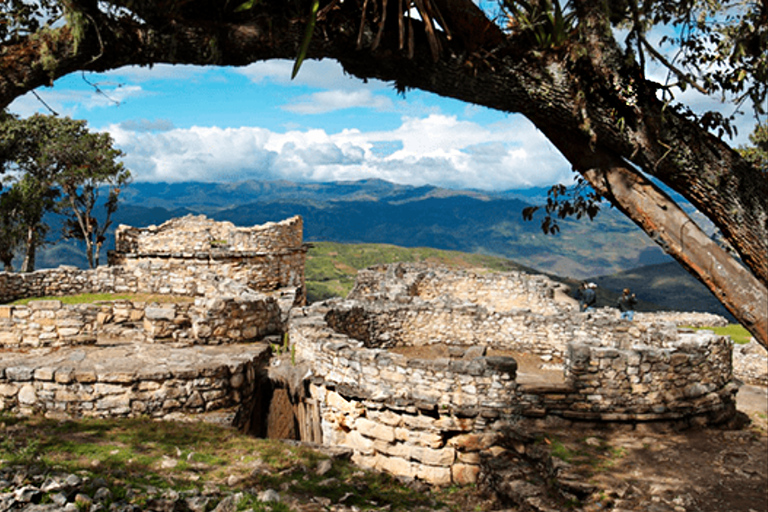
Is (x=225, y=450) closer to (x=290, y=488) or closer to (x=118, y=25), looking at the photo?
(x=290, y=488)

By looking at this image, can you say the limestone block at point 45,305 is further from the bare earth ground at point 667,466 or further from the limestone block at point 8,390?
the bare earth ground at point 667,466

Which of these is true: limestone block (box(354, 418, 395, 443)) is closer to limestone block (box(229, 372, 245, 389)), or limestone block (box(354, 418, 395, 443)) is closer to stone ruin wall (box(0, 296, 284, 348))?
limestone block (box(229, 372, 245, 389))

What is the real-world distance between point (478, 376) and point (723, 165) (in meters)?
5.01

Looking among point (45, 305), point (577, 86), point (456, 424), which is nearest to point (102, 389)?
point (45, 305)

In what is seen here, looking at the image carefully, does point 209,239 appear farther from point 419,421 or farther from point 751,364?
point 751,364

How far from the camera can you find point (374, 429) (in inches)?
361

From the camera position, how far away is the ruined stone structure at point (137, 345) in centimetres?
900

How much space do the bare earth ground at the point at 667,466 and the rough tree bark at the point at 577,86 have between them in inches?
146

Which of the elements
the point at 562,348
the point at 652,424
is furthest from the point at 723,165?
the point at 562,348

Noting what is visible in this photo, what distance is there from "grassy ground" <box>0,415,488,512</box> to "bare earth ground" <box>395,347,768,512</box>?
70.3 inches

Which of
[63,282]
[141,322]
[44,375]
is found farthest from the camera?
[63,282]

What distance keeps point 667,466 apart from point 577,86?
6.09 metres

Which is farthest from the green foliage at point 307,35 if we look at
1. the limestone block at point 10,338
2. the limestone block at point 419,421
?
the limestone block at point 10,338

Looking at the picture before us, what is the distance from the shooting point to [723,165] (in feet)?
15.6
